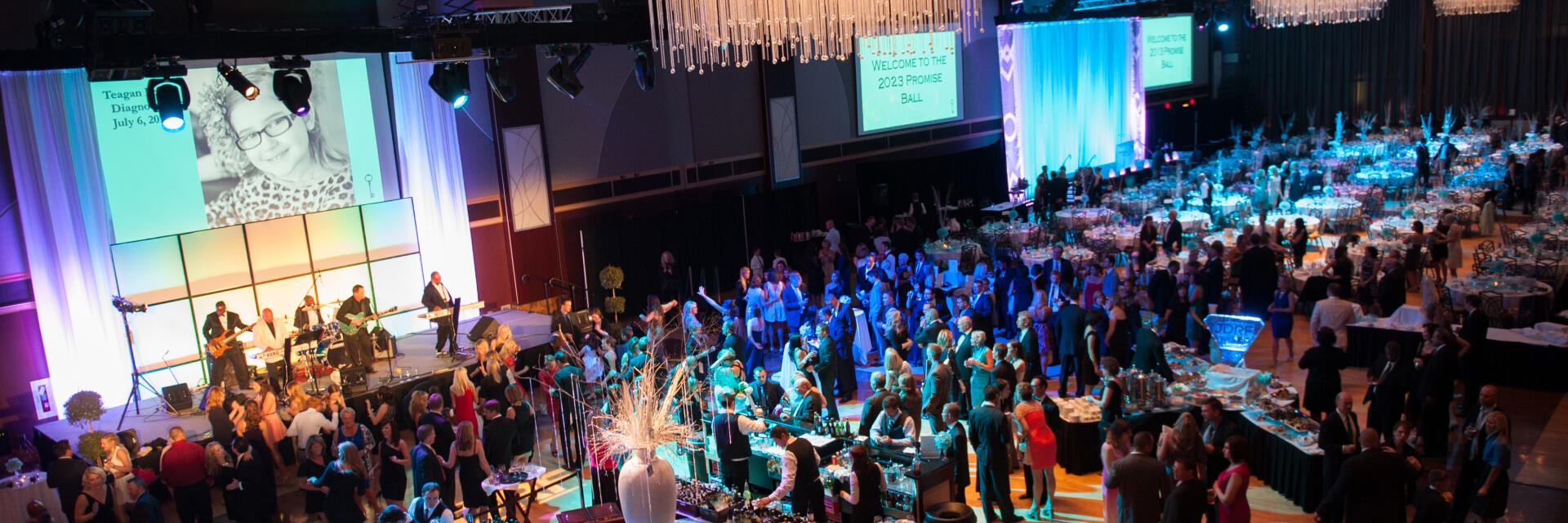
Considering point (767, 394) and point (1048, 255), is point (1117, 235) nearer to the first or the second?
point (1048, 255)

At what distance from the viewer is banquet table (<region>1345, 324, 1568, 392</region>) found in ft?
28.6

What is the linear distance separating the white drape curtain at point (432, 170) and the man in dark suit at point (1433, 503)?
9665mm

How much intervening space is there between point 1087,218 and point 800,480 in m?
9.78

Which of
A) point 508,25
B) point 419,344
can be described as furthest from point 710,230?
point 508,25

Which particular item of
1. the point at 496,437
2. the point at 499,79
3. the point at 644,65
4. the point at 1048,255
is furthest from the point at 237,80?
the point at 1048,255

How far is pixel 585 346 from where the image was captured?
9.23m

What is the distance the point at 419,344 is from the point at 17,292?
3.45 m

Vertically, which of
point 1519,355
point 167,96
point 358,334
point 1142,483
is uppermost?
point 167,96

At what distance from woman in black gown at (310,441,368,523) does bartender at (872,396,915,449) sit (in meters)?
3.28

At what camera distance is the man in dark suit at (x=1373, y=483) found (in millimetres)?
5777

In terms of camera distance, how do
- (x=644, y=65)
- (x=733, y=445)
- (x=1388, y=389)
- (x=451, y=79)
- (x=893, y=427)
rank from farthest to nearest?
(x=644, y=65) → (x=451, y=79) → (x=1388, y=389) → (x=733, y=445) → (x=893, y=427)

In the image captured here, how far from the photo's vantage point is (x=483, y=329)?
35.6 ft

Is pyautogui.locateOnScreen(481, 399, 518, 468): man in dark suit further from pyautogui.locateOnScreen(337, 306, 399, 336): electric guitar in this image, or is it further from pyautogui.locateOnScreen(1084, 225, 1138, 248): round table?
pyautogui.locateOnScreen(1084, 225, 1138, 248): round table

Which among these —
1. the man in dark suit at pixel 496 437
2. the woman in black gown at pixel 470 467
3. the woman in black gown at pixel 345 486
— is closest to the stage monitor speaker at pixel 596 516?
the woman in black gown at pixel 470 467
